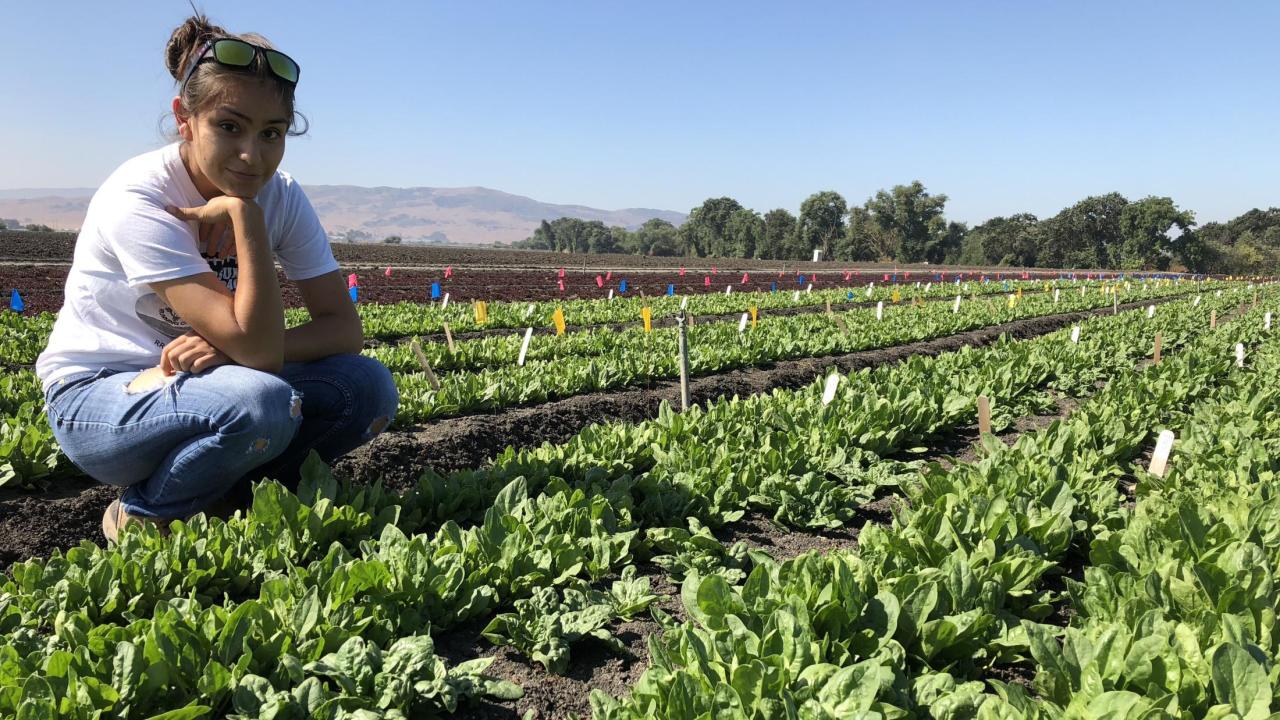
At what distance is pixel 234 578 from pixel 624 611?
1447 mm

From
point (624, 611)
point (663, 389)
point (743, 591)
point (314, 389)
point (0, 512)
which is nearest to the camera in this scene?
point (743, 591)

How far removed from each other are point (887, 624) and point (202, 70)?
9.68ft

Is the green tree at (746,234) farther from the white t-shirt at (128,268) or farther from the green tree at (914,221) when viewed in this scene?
the white t-shirt at (128,268)

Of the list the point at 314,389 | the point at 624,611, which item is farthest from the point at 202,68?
the point at 624,611

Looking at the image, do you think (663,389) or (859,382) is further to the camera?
(663,389)

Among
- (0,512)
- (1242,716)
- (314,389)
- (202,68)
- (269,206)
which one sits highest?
(202,68)

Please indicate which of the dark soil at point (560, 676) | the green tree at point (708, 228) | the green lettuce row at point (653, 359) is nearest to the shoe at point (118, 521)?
the dark soil at point (560, 676)

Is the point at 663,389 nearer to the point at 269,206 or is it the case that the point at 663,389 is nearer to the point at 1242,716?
the point at 269,206

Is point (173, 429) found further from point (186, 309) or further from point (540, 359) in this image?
point (540, 359)

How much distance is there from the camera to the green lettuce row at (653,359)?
6.91 meters

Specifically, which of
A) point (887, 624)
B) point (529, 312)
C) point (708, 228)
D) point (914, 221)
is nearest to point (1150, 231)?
point (914, 221)

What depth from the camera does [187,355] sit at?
2.76 meters

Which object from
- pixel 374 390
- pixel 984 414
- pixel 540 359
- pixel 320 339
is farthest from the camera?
A: pixel 540 359

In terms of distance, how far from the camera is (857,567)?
109 inches
